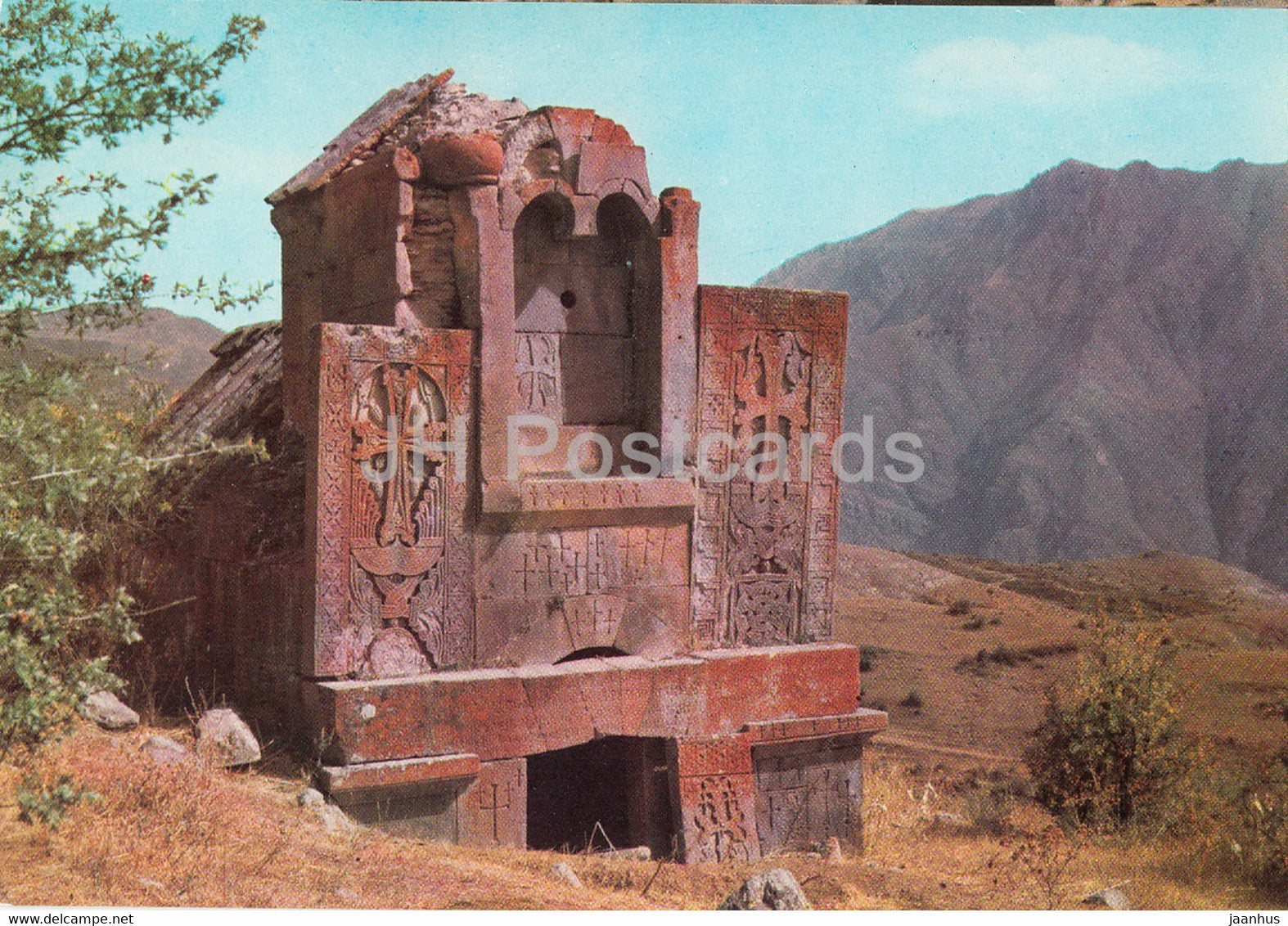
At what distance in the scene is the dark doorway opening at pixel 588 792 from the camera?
766 cm

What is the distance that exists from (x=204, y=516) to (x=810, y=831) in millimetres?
4649

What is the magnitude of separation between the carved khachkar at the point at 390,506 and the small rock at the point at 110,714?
122 cm

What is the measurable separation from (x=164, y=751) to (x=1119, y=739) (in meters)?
7.55

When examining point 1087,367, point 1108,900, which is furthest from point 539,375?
point 1087,367

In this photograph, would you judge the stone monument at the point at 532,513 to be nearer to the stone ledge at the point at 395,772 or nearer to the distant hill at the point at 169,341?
the stone ledge at the point at 395,772

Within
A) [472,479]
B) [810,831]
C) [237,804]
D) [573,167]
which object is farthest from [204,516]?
[810,831]

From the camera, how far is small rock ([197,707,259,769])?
650 cm

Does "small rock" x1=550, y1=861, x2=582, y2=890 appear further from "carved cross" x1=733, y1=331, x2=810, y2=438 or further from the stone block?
"carved cross" x1=733, y1=331, x2=810, y2=438

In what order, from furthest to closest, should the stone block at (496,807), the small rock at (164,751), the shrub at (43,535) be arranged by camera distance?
the stone block at (496,807)
the small rock at (164,751)
the shrub at (43,535)

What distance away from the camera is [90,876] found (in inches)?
190

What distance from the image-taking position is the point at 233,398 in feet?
30.1

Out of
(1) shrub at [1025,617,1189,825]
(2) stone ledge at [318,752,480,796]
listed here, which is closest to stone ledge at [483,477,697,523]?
(2) stone ledge at [318,752,480,796]

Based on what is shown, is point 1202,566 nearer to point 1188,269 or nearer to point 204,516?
point 1188,269

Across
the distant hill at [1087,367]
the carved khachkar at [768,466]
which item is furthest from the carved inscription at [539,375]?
the distant hill at [1087,367]
